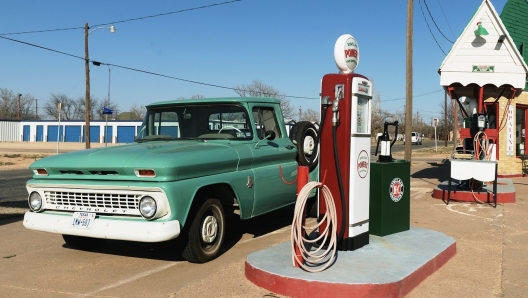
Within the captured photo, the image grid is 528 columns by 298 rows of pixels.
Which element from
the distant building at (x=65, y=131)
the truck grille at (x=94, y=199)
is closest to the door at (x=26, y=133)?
the distant building at (x=65, y=131)

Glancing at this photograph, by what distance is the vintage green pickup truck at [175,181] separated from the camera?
508 cm

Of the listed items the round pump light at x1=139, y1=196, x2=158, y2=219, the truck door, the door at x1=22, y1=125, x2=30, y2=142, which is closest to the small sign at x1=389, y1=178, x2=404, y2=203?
the truck door

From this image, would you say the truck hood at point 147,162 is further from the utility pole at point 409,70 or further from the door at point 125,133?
the door at point 125,133

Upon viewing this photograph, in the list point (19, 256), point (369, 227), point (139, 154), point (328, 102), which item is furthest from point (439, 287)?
point (19, 256)

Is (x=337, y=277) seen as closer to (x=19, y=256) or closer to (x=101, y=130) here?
(x=19, y=256)

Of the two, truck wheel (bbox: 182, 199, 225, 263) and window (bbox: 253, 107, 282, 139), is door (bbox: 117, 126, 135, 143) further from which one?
truck wheel (bbox: 182, 199, 225, 263)

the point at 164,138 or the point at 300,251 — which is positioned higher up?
the point at 164,138

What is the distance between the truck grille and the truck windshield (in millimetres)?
1598

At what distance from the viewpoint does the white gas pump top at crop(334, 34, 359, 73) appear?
5520 millimetres

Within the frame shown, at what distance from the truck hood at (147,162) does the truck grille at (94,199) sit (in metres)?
0.18

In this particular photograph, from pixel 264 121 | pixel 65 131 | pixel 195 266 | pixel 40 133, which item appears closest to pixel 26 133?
pixel 40 133

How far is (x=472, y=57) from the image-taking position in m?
11.9

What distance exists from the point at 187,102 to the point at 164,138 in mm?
584

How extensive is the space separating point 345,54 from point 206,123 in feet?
7.21
